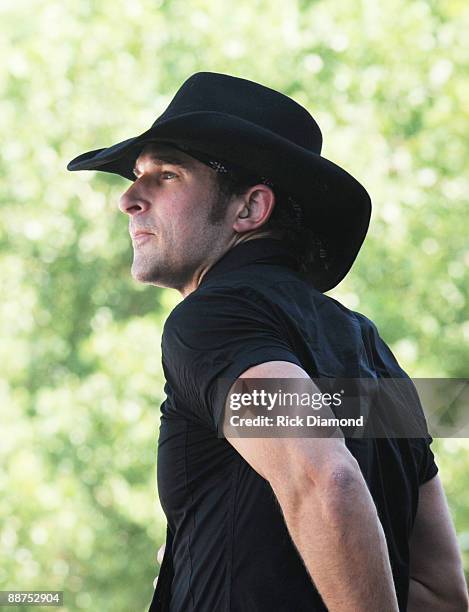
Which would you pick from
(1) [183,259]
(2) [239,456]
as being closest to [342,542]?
(2) [239,456]

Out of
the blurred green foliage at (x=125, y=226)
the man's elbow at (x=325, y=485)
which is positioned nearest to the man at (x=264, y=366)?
the man's elbow at (x=325, y=485)

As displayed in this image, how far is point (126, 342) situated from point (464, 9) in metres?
3.04

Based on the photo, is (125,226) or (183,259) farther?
(125,226)

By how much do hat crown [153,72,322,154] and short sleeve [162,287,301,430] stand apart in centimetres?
46

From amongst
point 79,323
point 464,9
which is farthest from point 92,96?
point 464,9

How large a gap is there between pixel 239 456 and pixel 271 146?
0.59m

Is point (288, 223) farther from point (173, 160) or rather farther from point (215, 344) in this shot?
point (215, 344)

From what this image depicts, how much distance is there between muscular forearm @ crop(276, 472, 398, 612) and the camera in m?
1.42

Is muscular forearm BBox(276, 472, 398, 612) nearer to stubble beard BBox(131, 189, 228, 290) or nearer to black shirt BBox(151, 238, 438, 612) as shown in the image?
black shirt BBox(151, 238, 438, 612)

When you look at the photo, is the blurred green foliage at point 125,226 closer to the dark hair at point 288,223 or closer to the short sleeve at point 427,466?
the dark hair at point 288,223

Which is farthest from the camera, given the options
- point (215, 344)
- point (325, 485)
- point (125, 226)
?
point (125, 226)

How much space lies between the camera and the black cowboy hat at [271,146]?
6.16ft

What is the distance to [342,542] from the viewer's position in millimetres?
1426

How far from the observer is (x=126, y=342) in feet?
21.1
